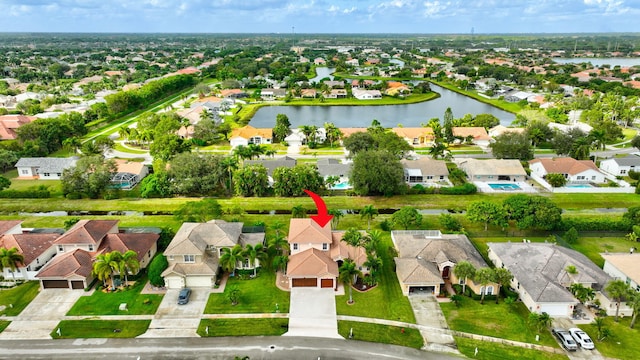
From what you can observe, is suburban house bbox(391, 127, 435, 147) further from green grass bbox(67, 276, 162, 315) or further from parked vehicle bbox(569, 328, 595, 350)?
green grass bbox(67, 276, 162, 315)

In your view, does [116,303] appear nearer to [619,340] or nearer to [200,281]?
[200,281]

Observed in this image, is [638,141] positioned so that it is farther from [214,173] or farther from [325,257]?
[214,173]

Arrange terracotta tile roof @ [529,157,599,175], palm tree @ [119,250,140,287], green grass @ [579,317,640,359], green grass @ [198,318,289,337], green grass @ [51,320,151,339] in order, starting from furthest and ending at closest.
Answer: terracotta tile roof @ [529,157,599,175]
palm tree @ [119,250,140,287]
green grass @ [198,318,289,337]
green grass @ [51,320,151,339]
green grass @ [579,317,640,359]

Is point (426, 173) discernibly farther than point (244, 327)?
Yes

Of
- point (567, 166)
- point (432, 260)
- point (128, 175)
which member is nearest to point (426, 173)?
point (567, 166)

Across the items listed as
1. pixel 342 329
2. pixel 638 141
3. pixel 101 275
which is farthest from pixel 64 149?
pixel 638 141

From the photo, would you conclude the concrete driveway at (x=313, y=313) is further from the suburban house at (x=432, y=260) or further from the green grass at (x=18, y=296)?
the green grass at (x=18, y=296)

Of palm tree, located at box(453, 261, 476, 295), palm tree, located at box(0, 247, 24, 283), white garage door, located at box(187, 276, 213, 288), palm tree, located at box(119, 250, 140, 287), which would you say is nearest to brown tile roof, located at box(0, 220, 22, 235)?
palm tree, located at box(0, 247, 24, 283)
